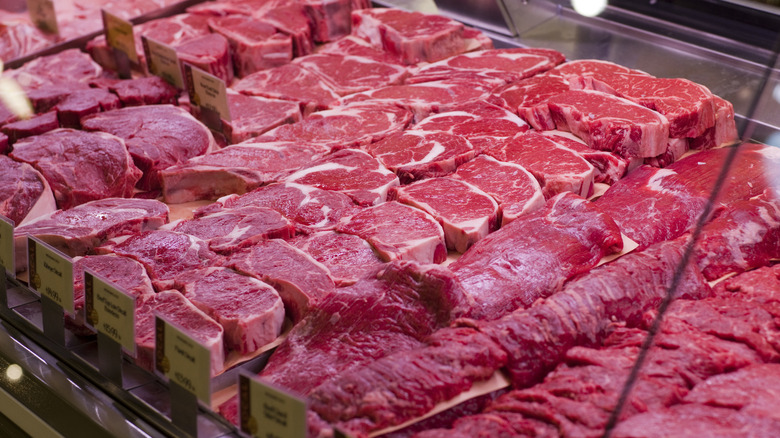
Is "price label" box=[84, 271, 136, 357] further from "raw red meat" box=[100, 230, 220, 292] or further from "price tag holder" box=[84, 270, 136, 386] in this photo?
"raw red meat" box=[100, 230, 220, 292]

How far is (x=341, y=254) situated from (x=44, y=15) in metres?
3.74

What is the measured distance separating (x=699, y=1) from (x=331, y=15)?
2.49 metres

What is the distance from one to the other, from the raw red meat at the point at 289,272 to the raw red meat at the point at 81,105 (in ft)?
6.02

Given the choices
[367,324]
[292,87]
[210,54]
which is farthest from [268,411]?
[210,54]

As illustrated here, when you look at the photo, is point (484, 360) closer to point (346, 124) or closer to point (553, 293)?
point (553, 293)

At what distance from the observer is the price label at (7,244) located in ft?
10.3

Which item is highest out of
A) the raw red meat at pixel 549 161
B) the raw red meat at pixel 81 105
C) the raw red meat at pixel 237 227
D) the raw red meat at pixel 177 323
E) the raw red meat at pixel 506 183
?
the raw red meat at pixel 549 161

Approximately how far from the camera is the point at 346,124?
14.6 ft

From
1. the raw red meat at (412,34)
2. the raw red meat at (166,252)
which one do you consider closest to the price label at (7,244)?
the raw red meat at (166,252)

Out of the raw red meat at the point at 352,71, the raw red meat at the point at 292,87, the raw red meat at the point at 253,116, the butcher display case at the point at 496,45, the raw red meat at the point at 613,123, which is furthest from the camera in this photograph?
the raw red meat at the point at 352,71

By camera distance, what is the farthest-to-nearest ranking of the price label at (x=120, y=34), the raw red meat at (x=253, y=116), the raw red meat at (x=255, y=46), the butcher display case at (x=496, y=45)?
the raw red meat at (x=255, y=46) < the price label at (x=120, y=34) < the raw red meat at (x=253, y=116) < the butcher display case at (x=496, y=45)

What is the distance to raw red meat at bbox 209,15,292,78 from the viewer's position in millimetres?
5277

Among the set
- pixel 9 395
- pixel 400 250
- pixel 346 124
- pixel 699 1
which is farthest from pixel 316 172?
pixel 699 1

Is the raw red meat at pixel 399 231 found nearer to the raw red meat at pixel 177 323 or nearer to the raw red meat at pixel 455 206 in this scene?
the raw red meat at pixel 455 206
